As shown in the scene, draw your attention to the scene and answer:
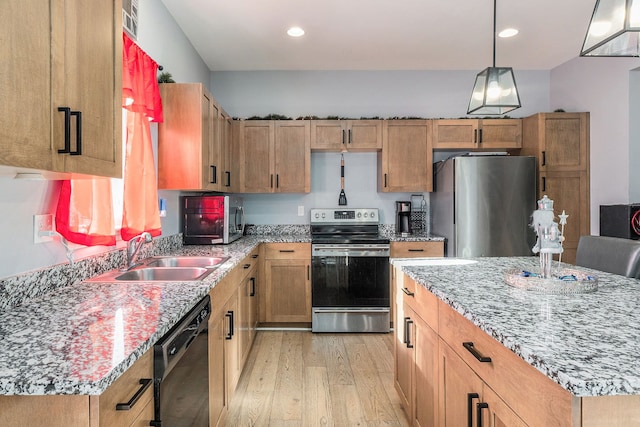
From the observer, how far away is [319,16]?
312 centimetres

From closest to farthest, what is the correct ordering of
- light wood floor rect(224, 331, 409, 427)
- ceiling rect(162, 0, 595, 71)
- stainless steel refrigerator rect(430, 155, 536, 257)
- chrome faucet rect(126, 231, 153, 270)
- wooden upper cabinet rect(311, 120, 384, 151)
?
chrome faucet rect(126, 231, 153, 270)
light wood floor rect(224, 331, 409, 427)
ceiling rect(162, 0, 595, 71)
stainless steel refrigerator rect(430, 155, 536, 257)
wooden upper cabinet rect(311, 120, 384, 151)

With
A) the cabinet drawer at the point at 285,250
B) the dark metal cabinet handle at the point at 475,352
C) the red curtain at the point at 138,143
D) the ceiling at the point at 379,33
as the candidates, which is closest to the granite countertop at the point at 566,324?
the dark metal cabinet handle at the point at 475,352

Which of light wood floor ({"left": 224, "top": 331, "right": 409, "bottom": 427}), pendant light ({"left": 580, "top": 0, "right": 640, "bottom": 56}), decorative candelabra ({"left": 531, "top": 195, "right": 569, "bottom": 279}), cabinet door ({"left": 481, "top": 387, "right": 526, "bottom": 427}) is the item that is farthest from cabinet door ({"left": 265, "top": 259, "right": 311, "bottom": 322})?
pendant light ({"left": 580, "top": 0, "right": 640, "bottom": 56})

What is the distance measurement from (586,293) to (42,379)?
1734 millimetres

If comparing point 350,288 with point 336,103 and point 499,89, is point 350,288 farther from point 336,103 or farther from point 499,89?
point 499,89

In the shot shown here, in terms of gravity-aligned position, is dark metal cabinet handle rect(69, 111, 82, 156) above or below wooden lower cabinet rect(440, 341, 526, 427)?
above

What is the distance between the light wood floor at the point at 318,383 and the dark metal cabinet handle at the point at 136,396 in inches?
53.0

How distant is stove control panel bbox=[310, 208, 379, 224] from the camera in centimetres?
436

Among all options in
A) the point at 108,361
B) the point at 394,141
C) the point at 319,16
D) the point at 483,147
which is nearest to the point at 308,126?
the point at 394,141

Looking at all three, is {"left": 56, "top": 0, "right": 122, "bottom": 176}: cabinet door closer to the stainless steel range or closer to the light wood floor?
the light wood floor

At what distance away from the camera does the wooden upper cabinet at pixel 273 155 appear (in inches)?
161

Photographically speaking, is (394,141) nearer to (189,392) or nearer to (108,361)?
(189,392)

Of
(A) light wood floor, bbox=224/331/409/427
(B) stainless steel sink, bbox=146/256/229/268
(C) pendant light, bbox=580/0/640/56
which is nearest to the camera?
(C) pendant light, bbox=580/0/640/56

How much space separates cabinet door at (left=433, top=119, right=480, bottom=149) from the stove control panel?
3.29ft
